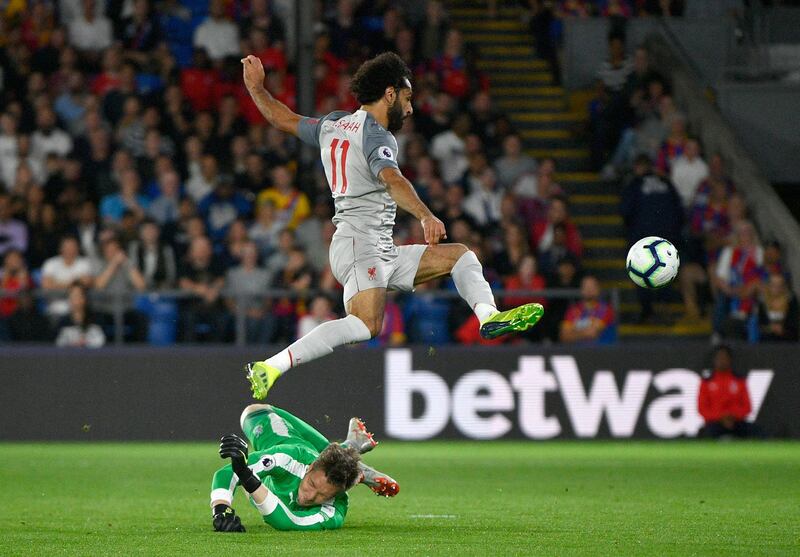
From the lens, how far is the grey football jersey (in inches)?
358

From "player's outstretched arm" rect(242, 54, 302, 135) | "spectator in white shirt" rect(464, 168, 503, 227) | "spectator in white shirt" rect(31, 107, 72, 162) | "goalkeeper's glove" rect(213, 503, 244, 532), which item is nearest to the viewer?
"goalkeeper's glove" rect(213, 503, 244, 532)

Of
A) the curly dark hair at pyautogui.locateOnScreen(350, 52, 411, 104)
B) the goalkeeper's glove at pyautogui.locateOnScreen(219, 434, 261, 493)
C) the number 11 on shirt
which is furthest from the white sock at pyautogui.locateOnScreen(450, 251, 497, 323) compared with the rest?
the goalkeeper's glove at pyautogui.locateOnScreen(219, 434, 261, 493)

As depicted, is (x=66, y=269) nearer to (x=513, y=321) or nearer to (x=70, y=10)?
(x=70, y=10)

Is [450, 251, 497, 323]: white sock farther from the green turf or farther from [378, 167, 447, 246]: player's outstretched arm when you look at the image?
the green turf

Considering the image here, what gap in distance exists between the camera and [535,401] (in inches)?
658

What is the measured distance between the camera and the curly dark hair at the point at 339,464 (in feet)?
27.1

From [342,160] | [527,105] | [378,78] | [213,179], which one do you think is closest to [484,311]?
[342,160]

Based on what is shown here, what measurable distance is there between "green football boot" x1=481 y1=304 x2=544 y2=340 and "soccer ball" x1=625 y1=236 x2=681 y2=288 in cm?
156

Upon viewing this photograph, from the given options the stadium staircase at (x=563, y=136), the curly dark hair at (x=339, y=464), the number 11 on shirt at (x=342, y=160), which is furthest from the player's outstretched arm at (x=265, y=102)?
the stadium staircase at (x=563, y=136)

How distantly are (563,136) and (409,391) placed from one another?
641 cm

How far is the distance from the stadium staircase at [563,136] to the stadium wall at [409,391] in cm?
173

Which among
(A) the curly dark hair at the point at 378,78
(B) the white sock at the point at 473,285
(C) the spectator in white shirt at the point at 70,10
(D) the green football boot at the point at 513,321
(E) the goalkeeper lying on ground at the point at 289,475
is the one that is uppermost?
(C) the spectator in white shirt at the point at 70,10

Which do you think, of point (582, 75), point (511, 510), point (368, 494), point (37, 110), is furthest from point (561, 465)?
point (582, 75)

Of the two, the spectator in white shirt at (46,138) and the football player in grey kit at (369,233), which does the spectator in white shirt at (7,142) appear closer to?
the spectator in white shirt at (46,138)
